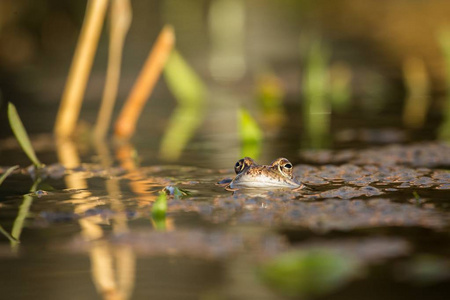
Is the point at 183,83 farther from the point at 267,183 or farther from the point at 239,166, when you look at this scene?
the point at 267,183

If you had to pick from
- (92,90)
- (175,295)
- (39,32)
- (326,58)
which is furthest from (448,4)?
(175,295)

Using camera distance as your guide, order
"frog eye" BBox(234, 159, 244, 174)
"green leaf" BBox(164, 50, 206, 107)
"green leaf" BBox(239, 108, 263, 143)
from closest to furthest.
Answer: "frog eye" BBox(234, 159, 244, 174) < "green leaf" BBox(239, 108, 263, 143) < "green leaf" BBox(164, 50, 206, 107)

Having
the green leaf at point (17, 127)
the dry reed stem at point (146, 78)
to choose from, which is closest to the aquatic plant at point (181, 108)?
the dry reed stem at point (146, 78)

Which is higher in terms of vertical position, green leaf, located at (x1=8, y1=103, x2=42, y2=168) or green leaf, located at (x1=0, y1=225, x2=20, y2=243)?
green leaf, located at (x1=8, y1=103, x2=42, y2=168)

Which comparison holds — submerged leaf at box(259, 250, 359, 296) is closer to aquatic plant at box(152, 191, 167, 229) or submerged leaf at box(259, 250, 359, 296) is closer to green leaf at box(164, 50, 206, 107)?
aquatic plant at box(152, 191, 167, 229)

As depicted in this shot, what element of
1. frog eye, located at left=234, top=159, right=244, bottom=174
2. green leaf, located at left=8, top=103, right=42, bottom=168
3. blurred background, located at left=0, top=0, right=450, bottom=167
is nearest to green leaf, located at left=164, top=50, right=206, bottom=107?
→ blurred background, located at left=0, top=0, right=450, bottom=167

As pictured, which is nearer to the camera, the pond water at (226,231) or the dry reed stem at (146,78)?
the pond water at (226,231)

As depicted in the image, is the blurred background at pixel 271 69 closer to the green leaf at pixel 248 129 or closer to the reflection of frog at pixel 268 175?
the green leaf at pixel 248 129
